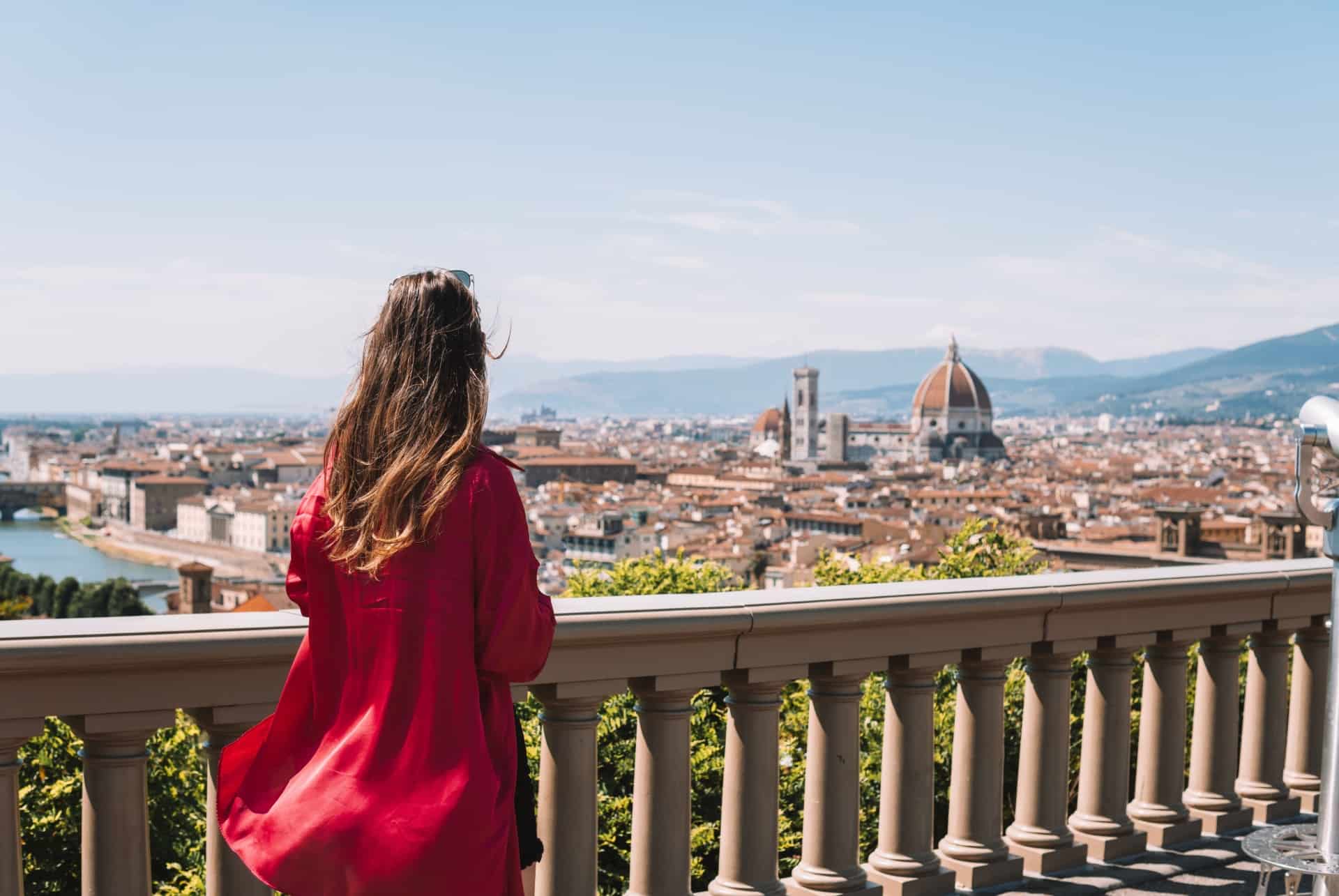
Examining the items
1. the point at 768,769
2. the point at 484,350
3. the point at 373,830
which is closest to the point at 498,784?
the point at 373,830

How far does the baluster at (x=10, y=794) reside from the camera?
165 cm

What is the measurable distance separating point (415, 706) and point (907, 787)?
1.10 metres

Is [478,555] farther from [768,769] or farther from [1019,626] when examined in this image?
[1019,626]

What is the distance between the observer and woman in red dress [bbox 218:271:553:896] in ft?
4.77

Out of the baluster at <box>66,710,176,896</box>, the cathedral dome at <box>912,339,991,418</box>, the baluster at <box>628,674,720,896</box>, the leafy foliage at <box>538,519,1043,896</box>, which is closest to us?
the baluster at <box>66,710,176,896</box>

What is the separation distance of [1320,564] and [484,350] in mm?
2137

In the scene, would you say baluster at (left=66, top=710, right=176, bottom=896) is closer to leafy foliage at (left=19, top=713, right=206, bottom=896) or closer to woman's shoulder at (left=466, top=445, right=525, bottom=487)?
woman's shoulder at (left=466, top=445, right=525, bottom=487)

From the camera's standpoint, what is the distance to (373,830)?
4.76 feet

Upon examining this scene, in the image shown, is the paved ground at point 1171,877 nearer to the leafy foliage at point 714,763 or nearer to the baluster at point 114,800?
the leafy foliage at point 714,763

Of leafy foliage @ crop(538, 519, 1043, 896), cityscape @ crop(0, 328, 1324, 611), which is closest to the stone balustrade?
leafy foliage @ crop(538, 519, 1043, 896)

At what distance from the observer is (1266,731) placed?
119 inches

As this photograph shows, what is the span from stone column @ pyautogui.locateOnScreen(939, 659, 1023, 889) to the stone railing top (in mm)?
72

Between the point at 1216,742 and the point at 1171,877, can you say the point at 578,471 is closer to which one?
the point at 1216,742

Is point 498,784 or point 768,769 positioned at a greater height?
point 498,784
